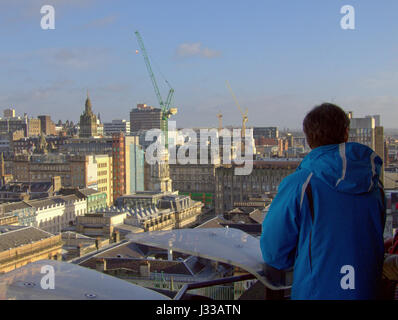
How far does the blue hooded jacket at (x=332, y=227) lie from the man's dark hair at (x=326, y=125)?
0.48 ft

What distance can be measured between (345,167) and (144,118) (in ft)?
497

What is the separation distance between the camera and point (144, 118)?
500 ft

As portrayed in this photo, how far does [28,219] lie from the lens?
109 feet

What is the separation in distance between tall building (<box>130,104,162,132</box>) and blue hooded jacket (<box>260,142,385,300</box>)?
14633cm

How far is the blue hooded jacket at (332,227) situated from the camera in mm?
2211

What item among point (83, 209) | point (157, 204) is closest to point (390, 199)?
point (157, 204)

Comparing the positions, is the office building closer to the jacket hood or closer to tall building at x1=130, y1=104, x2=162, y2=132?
the jacket hood

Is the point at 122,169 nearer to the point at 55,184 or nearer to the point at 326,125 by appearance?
the point at 55,184

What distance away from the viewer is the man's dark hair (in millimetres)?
2404

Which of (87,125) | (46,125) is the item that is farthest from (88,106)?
(46,125)

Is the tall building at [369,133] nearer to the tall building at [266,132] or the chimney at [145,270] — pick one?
the chimney at [145,270]

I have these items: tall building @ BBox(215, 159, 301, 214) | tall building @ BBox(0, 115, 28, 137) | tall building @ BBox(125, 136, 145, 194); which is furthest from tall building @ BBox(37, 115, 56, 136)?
tall building @ BBox(215, 159, 301, 214)
